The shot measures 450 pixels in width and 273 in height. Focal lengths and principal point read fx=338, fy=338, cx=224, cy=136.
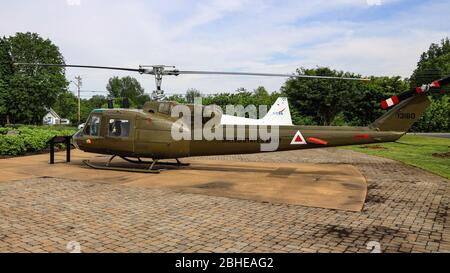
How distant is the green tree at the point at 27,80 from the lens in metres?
53.7

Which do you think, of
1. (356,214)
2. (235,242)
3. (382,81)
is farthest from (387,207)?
(382,81)

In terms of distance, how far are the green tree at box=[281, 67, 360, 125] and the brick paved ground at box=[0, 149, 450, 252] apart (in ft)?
107

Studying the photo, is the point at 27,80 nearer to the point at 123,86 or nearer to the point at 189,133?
the point at 189,133

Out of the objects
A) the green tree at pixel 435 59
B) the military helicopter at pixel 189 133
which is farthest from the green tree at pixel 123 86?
the military helicopter at pixel 189 133

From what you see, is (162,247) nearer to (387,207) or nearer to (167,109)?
(387,207)

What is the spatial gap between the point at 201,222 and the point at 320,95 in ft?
122

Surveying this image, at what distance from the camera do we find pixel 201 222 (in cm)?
693

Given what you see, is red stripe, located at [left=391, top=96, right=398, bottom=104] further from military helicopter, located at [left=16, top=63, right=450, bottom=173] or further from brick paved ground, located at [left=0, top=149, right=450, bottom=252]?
brick paved ground, located at [left=0, top=149, right=450, bottom=252]

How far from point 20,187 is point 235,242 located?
7544 mm

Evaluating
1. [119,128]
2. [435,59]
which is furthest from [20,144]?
[435,59]

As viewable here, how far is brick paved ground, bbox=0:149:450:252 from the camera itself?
5.70 meters

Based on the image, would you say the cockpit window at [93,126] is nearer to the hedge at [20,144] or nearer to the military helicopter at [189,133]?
the military helicopter at [189,133]

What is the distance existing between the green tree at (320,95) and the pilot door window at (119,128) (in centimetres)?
3207

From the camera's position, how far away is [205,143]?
13.0 meters
